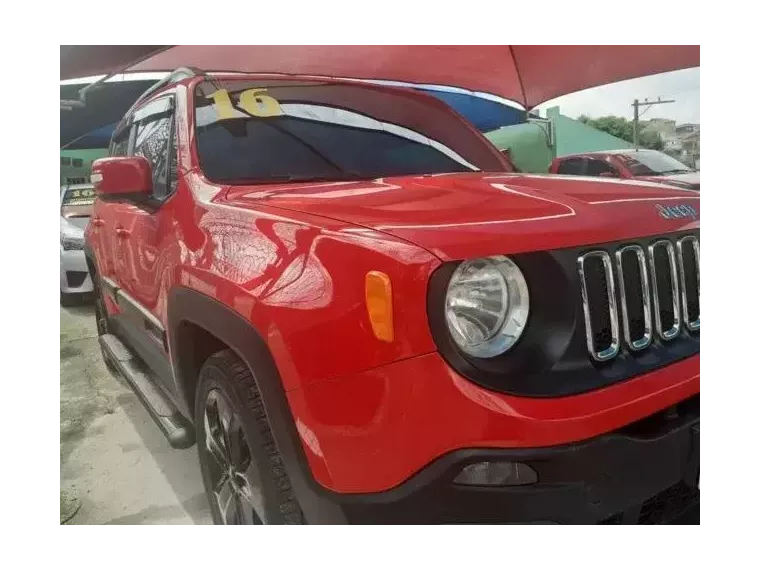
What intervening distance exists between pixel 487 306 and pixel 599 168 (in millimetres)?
948

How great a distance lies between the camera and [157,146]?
2.12 meters

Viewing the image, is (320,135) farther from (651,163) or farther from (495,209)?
(651,163)

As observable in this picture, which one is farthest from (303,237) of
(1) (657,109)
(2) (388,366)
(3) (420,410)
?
(1) (657,109)

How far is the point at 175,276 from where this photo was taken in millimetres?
1801

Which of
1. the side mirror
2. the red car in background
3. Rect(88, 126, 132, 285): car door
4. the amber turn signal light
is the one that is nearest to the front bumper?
the amber turn signal light

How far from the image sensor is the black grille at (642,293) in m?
1.26

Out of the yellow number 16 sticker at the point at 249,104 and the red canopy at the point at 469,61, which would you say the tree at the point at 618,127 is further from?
the yellow number 16 sticker at the point at 249,104

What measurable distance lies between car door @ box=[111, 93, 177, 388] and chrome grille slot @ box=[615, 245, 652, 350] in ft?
4.37

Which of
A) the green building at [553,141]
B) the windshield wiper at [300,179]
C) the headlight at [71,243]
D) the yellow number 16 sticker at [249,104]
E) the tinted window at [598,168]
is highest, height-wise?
the yellow number 16 sticker at [249,104]

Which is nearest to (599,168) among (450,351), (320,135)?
(320,135)

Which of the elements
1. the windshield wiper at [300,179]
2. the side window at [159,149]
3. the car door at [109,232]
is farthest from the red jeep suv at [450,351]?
the car door at [109,232]

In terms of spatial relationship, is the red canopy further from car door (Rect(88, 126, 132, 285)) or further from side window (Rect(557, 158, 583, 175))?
car door (Rect(88, 126, 132, 285))
